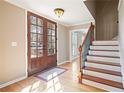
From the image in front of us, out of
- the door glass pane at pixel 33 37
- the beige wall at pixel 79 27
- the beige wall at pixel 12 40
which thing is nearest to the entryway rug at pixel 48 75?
the beige wall at pixel 12 40

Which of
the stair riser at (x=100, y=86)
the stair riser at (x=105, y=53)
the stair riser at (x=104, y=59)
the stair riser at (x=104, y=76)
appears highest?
the stair riser at (x=105, y=53)

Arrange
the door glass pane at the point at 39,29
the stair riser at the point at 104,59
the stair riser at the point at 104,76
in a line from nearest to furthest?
the stair riser at the point at 104,76 → the stair riser at the point at 104,59 → the door glass pane at the point at 39,29

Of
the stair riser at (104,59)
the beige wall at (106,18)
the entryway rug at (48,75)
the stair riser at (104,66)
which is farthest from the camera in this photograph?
the beige wall at (106,18)

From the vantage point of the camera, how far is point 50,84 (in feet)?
9.25

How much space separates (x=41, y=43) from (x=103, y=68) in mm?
2564

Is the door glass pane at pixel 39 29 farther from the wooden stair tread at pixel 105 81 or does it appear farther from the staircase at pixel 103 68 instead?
the wooden stair tread at pixel 105 81

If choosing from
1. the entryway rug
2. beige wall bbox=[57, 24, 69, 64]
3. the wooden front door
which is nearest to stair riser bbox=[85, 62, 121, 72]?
the entryway rug

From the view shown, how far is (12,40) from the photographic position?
2.86m

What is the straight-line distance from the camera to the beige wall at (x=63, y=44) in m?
5.34

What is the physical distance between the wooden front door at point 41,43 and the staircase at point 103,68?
188 centimetres

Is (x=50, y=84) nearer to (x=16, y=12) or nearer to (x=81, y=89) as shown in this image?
(x=81, y=89)

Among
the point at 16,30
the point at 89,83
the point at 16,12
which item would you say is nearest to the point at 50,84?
the point at 89,83

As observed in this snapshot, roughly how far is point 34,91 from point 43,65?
1818 mm

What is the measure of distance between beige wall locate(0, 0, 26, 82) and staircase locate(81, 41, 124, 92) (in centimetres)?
203
